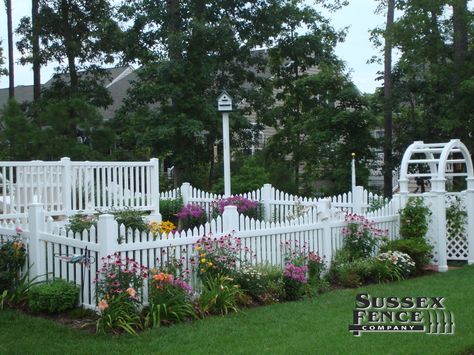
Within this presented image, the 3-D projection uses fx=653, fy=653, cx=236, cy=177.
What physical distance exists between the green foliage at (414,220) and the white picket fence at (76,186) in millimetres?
4988

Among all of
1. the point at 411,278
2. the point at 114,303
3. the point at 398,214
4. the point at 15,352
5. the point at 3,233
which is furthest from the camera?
the point at 398,214

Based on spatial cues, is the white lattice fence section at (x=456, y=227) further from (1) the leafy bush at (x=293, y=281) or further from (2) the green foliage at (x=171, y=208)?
(2) the green foliage at (x=171, y=208)

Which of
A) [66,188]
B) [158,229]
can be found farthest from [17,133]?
[158,229]

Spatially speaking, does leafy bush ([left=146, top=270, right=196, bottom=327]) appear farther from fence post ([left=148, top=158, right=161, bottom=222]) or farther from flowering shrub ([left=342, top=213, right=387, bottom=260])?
fence post ([left=148, top=158, right=161, bottom=222])

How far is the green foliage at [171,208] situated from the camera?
1593cm

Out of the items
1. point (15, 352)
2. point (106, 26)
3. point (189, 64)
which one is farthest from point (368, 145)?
point (15, 352)

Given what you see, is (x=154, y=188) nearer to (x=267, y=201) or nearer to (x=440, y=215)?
(x=267, y=201)

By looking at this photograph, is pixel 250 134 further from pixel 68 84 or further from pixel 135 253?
pixel 135 253

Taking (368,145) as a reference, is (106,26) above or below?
above

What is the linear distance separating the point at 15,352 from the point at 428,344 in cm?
401

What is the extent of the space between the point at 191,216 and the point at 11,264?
6.85 m

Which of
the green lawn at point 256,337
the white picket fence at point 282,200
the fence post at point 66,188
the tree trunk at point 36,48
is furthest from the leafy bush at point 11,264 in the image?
the tree trunk at point 36,48

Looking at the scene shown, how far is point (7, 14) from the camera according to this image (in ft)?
83.1

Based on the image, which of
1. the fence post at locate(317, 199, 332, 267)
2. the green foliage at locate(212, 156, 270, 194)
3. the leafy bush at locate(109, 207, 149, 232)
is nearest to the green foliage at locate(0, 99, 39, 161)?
the green foliage at locate(212, 156, 270, 194)
